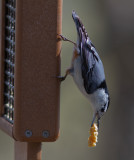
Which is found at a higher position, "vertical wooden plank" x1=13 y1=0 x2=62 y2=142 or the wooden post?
"vertical wooden plank" x1=13 y1=0 x2=62 y2=142

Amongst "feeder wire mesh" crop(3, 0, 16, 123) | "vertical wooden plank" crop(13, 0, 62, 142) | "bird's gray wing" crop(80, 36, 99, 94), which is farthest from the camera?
"bird's gray wing" crop(80, 36, 99, 94)

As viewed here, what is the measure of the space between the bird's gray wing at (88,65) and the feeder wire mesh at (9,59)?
56 centimetres

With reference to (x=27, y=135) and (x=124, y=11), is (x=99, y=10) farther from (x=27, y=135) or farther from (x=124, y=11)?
(x=27, y=135)

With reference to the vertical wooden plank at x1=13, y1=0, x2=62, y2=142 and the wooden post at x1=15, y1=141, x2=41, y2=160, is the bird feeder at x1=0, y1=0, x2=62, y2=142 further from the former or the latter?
the wooden post at x1=15, y1=141, x2=41, y2=160

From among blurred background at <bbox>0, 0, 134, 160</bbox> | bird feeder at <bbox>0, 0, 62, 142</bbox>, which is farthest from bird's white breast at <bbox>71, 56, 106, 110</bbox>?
blurred background at <bbox>0, 0, 134, 160</bbox>

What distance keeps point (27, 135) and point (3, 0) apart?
1089 mm

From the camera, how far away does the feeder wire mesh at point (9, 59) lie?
141 inches

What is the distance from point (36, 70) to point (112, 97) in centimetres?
460

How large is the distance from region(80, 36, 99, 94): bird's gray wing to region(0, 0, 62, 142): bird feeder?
16.5 inches

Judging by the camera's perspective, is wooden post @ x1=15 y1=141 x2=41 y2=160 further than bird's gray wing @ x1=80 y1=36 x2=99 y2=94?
No

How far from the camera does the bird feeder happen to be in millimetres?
3221

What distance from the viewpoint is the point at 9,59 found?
12.1 ft

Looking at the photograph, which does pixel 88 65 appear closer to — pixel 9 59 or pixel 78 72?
pixel 78 72

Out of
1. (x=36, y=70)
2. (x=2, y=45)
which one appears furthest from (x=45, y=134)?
(x=2, y=45)
